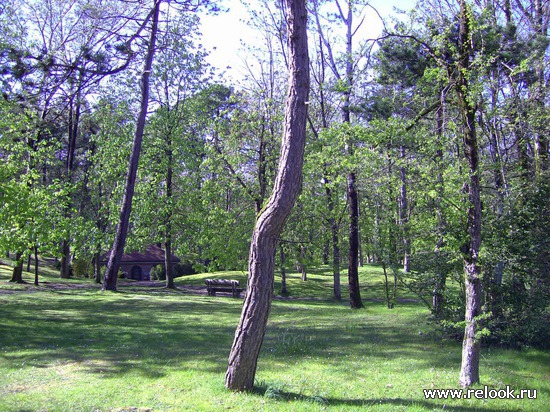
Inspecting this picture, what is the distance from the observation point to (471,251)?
664cm

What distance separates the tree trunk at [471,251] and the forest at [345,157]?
0.07 ft

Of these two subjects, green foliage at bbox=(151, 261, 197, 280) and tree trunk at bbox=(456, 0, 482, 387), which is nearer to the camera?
tree trunk at bbox=(456, 0, 482, 387)

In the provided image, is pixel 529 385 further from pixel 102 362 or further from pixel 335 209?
pixel 335 209

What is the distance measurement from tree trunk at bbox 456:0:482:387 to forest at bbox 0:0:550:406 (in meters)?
0.02

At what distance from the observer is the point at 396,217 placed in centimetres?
1561

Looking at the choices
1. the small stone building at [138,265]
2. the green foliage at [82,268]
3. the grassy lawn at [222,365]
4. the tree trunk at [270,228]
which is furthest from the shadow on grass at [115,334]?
the small stone building at [138,265]

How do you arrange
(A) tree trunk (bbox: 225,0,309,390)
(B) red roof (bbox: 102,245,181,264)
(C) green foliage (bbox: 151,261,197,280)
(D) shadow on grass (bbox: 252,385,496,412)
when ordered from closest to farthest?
(D) shadow on grass (bbox: 252,385,496,412) < (A) tree trunk (bbox: 225,0,309,390) < (C) green foliage (bbox: 151,261,197,280) < (B) red roof (bbox: 102,245,181,264)

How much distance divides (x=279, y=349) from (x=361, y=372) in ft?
7.47

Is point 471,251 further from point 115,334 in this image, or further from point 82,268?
point 82,268

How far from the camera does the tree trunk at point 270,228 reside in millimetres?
6137

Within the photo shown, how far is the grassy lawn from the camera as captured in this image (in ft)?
19.7

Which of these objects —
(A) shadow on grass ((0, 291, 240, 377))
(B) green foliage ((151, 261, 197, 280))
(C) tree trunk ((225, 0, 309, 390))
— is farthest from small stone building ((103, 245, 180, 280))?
(C) tree trunk ((225, 0, 309, 390))

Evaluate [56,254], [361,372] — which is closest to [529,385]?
[361,372]

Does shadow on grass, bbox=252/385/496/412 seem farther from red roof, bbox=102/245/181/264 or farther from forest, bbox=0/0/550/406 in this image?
red roof, bbox=102/245/181/264
